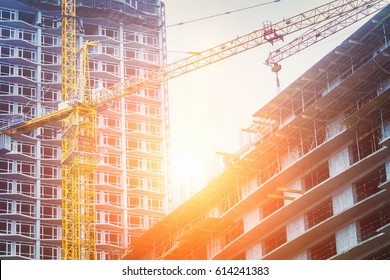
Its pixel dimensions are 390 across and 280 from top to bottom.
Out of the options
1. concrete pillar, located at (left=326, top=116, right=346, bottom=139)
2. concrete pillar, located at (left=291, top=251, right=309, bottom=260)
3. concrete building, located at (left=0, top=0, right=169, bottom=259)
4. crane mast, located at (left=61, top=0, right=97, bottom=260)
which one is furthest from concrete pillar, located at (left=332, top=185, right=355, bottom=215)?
crane mast, located at (left=61, top=0, right=97, bottom=260)

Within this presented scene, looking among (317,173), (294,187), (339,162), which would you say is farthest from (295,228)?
(339,162)

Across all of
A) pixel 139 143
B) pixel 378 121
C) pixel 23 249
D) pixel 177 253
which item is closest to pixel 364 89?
pixel 378 121

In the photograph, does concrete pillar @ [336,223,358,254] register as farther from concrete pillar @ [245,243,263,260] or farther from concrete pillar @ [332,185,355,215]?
concrete pillar @ [245,243,263,260]

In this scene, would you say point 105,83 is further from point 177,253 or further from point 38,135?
point 177,253

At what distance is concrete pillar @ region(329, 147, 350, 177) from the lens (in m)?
45.1

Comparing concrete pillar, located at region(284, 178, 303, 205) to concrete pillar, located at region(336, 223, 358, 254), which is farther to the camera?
concrete pillar, located at region(284, 178, 303, 205)

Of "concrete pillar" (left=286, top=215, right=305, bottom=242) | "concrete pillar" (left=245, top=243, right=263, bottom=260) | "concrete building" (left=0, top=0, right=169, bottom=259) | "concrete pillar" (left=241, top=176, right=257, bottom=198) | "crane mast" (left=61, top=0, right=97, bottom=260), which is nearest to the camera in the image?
"concrete pillar" (left=286, top=215, right=305, bottom=242)

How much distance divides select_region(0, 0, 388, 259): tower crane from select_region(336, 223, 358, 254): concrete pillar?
41.2ft

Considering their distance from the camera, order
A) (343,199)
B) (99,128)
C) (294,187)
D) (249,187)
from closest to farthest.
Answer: (343,199)
(294,187)
(249,187)
(99,128)

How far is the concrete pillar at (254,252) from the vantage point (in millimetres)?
49609

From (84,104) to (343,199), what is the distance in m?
24.9

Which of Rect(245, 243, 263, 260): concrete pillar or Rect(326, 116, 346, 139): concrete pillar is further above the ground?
Rect(326, 116, 346, 139): concrete pillar

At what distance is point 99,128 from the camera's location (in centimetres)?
6378

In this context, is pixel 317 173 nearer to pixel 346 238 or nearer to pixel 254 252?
pixel 346 238
